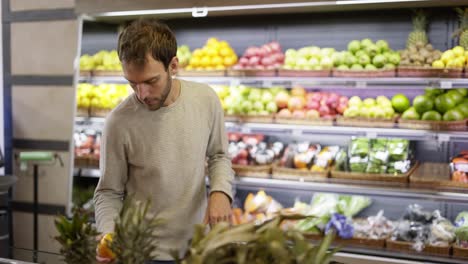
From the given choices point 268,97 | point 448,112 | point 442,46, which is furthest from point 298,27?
point 448,112

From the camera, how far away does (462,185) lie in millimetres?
3676

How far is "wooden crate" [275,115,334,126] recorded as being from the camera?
13.4ft

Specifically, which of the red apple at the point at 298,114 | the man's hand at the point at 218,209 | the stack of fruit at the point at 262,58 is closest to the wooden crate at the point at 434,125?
the red apple at the point at 298,114

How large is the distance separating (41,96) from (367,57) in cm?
285

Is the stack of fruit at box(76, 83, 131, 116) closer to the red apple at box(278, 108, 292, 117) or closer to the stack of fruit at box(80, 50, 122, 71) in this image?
the stack of fruit at box(80, 50, 122, 71)

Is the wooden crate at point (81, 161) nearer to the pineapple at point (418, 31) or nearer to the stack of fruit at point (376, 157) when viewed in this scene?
the stack of fruit at point (376, 157)

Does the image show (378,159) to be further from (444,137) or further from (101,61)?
(101,61)

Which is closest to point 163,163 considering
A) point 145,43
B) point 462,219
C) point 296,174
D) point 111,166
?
point 111,166

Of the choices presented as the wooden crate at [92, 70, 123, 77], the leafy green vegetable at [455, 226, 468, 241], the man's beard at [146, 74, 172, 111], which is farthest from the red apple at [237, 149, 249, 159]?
the man's beard at [146, 74, 172, 111]

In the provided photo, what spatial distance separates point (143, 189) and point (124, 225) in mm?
875

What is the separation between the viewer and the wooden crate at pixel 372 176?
12.8 feet

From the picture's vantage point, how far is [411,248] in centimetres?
382

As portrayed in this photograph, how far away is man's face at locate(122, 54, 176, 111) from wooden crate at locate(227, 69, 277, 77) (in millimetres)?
2051

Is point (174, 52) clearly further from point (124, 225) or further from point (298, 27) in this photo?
point (298, 27)
